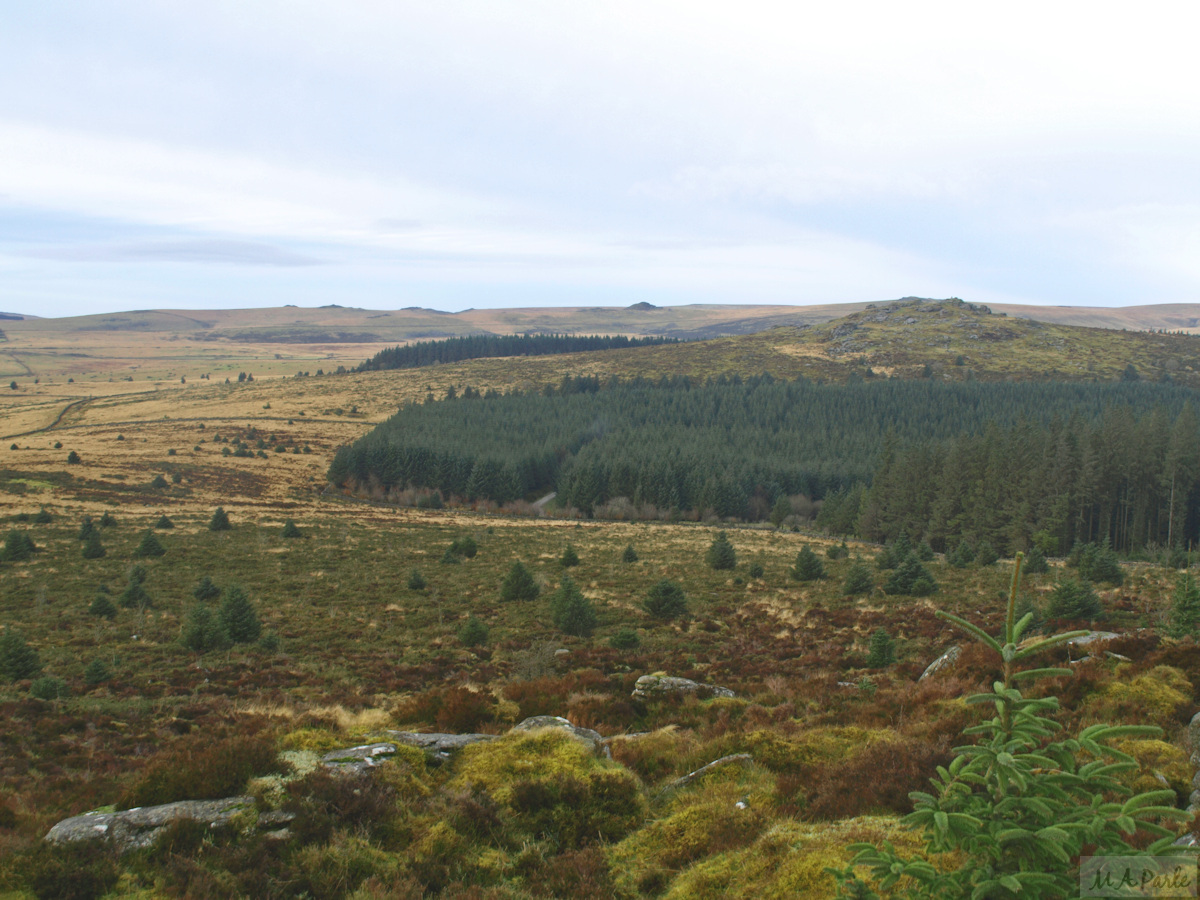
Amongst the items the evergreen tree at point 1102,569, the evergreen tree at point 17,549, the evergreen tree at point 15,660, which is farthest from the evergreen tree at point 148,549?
the evergreen tree at point 1102,569

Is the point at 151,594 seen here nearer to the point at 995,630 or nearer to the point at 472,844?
the point at 472,844

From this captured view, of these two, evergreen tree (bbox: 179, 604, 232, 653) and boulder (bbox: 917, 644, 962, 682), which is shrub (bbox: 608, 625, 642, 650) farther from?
evergreen tree (bbox: 179, 604, 232, 653)

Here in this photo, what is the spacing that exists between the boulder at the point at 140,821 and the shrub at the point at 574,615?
665 inches

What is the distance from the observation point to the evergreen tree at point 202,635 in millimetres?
21734

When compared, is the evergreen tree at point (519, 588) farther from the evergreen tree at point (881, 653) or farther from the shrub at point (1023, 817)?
the shrub at point (1023, 817)

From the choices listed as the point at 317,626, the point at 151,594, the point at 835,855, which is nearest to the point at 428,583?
the point at 317,626

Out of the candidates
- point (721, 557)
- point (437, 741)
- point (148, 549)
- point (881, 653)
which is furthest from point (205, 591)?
point (881, 653)

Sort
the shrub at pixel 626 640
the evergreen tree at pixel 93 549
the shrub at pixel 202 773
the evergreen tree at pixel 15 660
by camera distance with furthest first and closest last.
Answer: the evergreen tree at pixel 93 549 < the shrub at pixel 626 640 < the evergreen tree at pixel 15 660 < the shrub at pixel 202 773

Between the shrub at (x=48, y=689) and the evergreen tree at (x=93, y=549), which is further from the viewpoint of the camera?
the evergreen tree at (x=93, y=549)

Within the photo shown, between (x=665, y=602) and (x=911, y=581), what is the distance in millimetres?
12028

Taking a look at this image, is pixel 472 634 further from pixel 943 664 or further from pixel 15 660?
pixel 943 664

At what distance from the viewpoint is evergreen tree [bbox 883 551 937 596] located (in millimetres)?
29188

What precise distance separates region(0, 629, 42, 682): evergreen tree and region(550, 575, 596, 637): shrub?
632 inches

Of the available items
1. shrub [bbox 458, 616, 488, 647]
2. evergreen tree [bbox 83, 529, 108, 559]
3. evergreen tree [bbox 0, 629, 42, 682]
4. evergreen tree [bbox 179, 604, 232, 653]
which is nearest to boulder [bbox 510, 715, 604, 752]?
shrub [bbox 458, 616, 488, 647]
